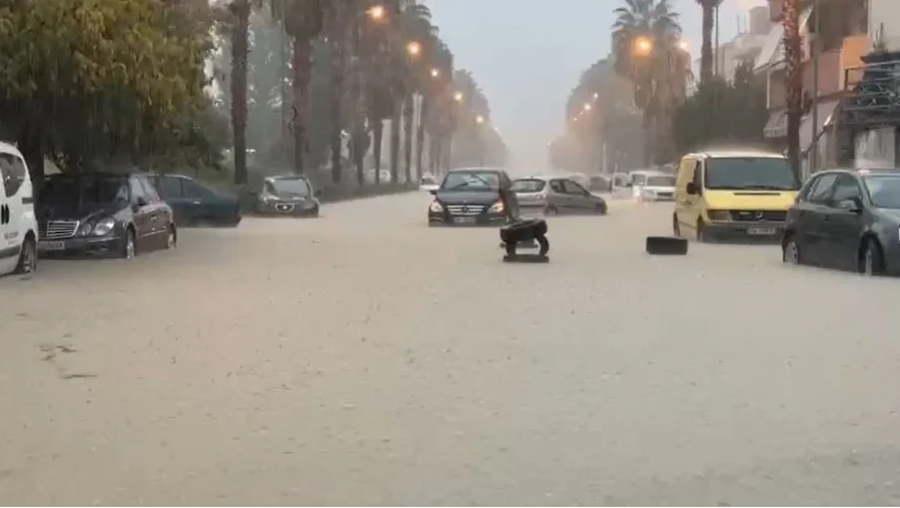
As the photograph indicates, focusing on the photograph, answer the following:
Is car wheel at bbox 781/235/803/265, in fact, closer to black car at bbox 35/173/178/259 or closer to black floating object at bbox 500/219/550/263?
black floating object at bbox 500/219/550/263

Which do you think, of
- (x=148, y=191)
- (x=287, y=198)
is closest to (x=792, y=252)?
(x=148, y=191)

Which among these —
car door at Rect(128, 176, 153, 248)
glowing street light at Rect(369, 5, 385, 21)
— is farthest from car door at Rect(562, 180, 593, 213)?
glowing street light at Rect(369, 5, 385, 21)

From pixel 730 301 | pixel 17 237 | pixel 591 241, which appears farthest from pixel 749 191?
pixel 17 237

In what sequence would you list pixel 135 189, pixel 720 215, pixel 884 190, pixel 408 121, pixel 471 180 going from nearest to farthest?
pixel 884 190 < pixel 135 189 < pixel 720 215 < pixel 471 180 < pixel 408 121

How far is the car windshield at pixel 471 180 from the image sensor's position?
38.6 meters

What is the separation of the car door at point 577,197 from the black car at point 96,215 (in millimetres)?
23960

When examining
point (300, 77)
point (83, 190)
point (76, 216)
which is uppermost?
point (300, 77)

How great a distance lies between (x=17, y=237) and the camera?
19.4 meters

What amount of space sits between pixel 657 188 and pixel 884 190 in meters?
42.6

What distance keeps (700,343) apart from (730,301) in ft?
13.2

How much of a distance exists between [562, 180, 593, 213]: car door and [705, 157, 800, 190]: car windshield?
18.0 meters

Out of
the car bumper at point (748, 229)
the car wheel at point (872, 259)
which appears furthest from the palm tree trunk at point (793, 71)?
the car wheel at point (872, 259)

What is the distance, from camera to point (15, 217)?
62.8 feet

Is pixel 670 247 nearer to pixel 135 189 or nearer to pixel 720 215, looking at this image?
pixel 720 215
